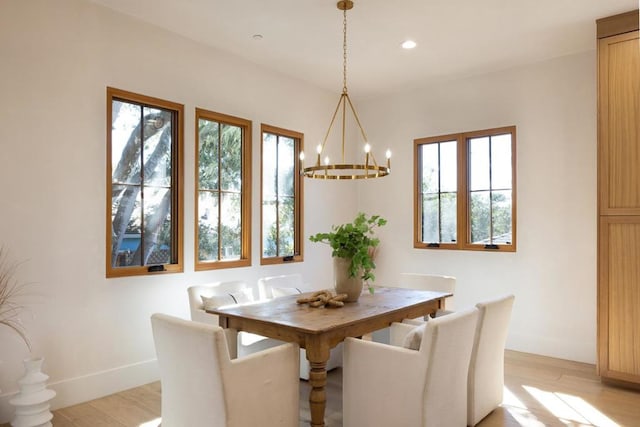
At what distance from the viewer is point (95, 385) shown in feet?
11.0

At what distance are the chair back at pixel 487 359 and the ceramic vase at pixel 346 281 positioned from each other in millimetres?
859

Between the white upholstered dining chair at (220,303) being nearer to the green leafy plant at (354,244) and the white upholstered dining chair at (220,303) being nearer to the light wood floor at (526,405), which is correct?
the light wood floor at (526,405)

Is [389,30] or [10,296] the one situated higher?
[389,30]

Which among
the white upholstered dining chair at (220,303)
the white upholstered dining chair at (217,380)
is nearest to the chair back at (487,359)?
the white upholstered dining chair at (217,380)

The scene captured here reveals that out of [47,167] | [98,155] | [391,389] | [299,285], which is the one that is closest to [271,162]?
[299,285]

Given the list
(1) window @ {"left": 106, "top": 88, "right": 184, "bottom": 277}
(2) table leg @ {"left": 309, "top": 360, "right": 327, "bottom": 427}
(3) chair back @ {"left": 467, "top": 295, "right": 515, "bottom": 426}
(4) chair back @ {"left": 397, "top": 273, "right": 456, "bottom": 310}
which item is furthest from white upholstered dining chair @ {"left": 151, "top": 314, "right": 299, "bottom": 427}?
(4) chair back @ {"left": 397, "top": 273, "right": 456, "bottom": 310}

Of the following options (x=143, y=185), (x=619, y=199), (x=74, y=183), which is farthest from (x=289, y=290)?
(x=619, y=199)

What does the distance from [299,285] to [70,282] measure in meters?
1.81

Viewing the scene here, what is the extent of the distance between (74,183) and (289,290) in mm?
1814

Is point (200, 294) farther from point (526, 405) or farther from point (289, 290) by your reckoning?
point (526, 405)

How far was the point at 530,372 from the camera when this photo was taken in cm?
399

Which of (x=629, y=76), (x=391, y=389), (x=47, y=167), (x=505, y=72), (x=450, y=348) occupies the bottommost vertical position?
(x=391, y=389)

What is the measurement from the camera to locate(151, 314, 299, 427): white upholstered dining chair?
7.04ft

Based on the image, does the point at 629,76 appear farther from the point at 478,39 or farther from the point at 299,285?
the point at 299,285
